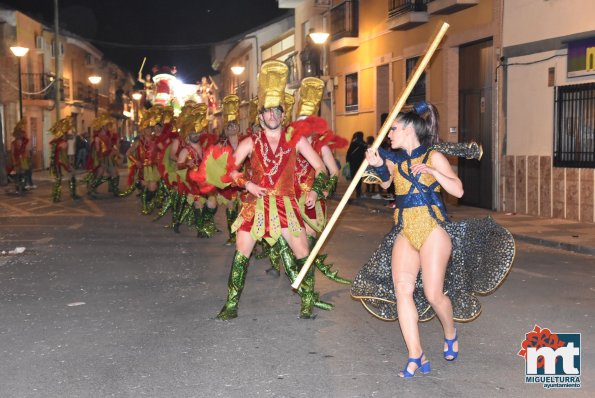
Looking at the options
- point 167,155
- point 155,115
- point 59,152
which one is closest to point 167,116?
point 155,115

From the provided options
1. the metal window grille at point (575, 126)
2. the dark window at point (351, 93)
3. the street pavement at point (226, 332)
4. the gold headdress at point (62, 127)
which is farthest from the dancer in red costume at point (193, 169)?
the dark window at point (351, 93)

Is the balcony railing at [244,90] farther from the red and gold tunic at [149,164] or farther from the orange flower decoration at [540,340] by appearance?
the orange flower decoration at [540,340]

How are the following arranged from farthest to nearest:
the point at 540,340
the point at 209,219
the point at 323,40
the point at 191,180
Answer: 1. the point at 323,40
2. the point at 209,219
3. the point at 191,180
4. the point at 540,340

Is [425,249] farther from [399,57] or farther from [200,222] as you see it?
[399,57]

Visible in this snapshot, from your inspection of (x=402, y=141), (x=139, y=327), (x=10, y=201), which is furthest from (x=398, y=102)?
(x=10, y=201)

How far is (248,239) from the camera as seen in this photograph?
7188 mm

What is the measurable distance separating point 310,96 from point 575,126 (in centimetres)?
749

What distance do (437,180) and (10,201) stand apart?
18.9 m

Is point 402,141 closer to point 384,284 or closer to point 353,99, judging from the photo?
point 384,284

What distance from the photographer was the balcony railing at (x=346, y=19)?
2845 centimetres

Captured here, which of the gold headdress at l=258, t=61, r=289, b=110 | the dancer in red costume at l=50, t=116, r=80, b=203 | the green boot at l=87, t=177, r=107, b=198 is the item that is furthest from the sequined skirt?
the green boot at l=87, t=177, r=107, b=198

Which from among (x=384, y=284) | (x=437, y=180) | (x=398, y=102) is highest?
(x=398, y=102)

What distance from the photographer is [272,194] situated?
719cm

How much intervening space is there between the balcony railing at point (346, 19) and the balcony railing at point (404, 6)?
13.4ft
